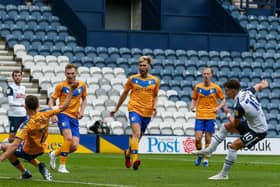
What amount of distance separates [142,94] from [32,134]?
186 inches

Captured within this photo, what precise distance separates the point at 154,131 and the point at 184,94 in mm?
2543

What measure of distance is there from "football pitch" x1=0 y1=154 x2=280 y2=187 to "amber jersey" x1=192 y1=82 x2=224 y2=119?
Answer: 1184 mm

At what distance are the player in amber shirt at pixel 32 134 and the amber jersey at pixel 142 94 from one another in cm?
423

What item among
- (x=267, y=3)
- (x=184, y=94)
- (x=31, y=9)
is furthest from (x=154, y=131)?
(x=267, y=3)

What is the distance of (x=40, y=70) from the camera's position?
103 ft

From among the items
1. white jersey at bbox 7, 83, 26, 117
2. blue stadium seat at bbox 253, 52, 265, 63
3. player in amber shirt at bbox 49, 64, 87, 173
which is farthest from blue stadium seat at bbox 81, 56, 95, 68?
player in amber shirt at bbox 49, 64, 87, 173

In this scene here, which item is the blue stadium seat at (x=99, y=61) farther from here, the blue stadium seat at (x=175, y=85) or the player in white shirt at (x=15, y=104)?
the player in white shirt at (x=15, y=104)

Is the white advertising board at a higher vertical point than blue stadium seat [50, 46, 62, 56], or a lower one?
lower

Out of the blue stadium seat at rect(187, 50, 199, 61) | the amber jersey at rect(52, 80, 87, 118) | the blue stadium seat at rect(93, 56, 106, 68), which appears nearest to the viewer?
the amber jersey at rect(52, 80, 87, 118)

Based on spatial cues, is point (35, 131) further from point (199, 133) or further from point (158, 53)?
point (158, 53)

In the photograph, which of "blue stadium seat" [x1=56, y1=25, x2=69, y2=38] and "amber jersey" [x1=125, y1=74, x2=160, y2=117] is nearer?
"amber jersey" [x1=125, y1=74, x2=160, y2=117]

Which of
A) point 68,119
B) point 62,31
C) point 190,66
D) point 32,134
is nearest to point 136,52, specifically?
point 190,66

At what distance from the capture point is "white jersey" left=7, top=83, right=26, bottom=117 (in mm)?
21328

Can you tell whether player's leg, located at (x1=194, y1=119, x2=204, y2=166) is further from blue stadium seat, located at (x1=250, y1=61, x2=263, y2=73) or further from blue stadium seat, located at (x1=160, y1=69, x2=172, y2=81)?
blue stadium seat, located at (x1=250, y1=61, x2=263, y2=73)
